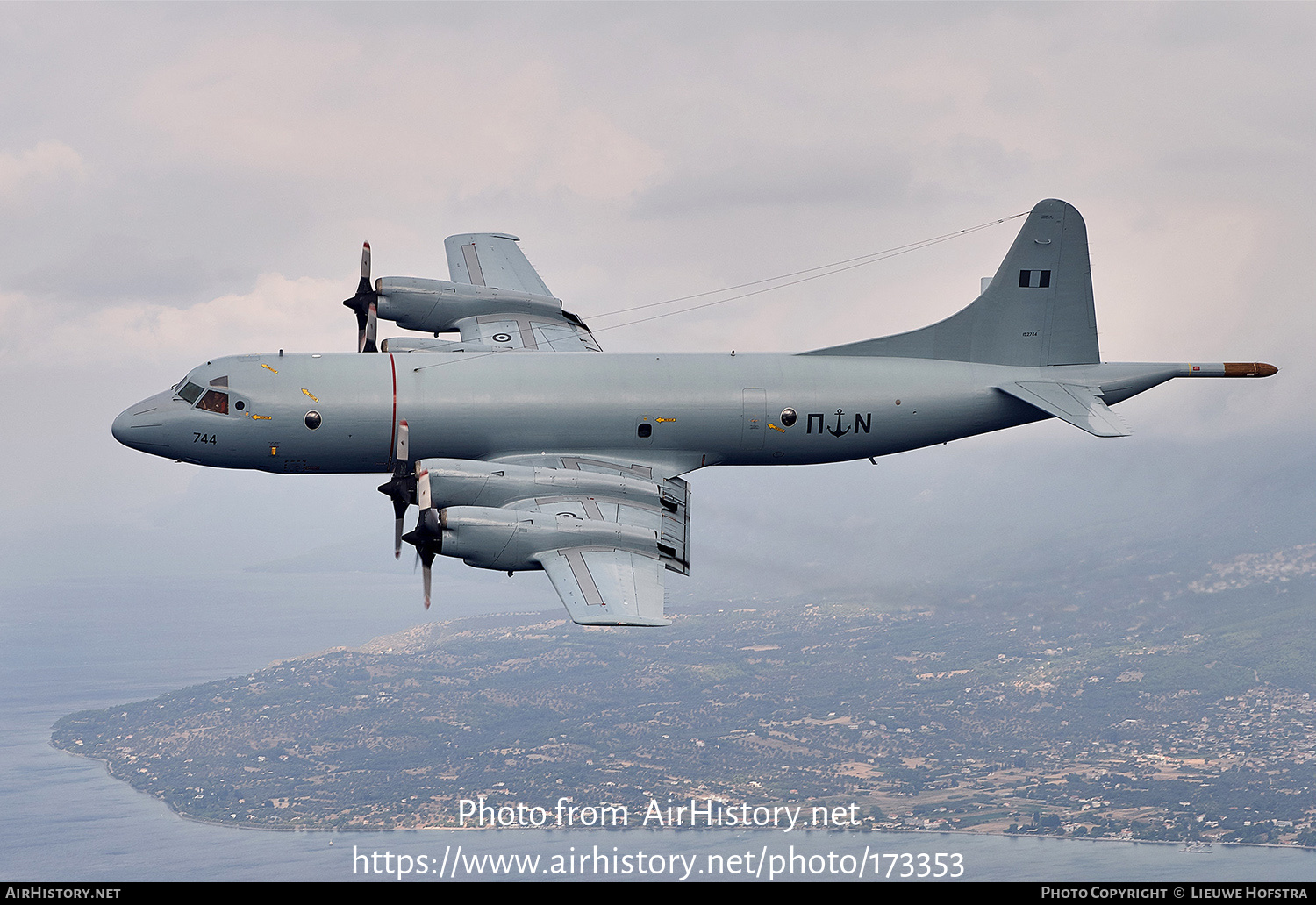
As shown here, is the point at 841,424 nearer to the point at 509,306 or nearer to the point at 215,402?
the point at 509,306

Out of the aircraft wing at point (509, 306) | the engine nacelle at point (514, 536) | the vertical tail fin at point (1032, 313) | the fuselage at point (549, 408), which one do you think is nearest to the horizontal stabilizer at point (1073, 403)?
the fuselage at point (549, 408)

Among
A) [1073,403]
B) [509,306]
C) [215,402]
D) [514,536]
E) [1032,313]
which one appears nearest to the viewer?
[514,536]

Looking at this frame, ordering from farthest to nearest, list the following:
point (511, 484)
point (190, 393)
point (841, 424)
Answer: point (841, 424) → point (190, 393) → point (511, 484)

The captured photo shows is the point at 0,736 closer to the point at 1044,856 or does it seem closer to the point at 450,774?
the point at 450,774

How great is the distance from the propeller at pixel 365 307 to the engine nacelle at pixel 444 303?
708mm

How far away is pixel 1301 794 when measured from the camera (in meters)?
116

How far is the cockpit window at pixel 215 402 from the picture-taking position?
94.2 ft

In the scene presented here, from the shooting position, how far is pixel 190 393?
29.1 metres

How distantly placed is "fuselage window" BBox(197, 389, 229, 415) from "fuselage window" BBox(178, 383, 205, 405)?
0.25 m

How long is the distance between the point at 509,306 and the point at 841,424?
12.0 meters

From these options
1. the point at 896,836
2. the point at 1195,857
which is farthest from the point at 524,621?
the point at 1195,857

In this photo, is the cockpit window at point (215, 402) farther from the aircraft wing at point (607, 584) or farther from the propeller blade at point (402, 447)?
the aircraft wing at point (607, 584)

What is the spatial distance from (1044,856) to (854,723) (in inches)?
1018

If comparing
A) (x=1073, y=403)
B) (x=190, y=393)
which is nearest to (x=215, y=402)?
(x=190, y=393)
